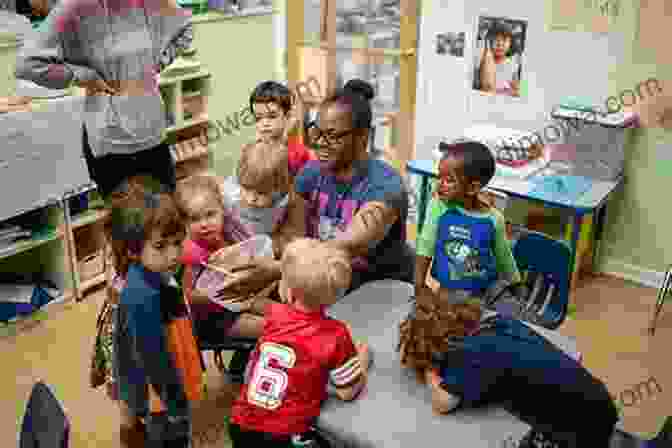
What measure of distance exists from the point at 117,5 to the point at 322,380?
160cm

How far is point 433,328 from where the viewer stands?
1.63 metres

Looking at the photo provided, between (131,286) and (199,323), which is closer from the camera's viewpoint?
(131,286)

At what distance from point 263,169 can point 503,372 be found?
3.26 ft

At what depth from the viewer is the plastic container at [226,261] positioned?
6.57 feet

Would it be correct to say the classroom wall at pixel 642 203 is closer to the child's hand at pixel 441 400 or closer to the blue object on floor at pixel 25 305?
the child's hand at pixel 441 400

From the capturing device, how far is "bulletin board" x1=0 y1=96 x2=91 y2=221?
9.32ft

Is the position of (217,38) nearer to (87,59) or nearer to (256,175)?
(87,59)

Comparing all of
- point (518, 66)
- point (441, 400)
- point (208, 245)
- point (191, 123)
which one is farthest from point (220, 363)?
point (518, 66)

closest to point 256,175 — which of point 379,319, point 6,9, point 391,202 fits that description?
point 391,202

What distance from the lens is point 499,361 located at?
158cm

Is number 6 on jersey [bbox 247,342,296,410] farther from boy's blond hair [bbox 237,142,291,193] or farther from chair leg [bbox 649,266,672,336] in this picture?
chair leg [bbox 649,266,672,336]

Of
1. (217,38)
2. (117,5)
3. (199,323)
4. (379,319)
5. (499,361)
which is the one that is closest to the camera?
(499,361)

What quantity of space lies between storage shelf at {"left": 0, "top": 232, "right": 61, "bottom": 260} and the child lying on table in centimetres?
205

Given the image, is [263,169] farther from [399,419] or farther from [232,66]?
[232,66]
